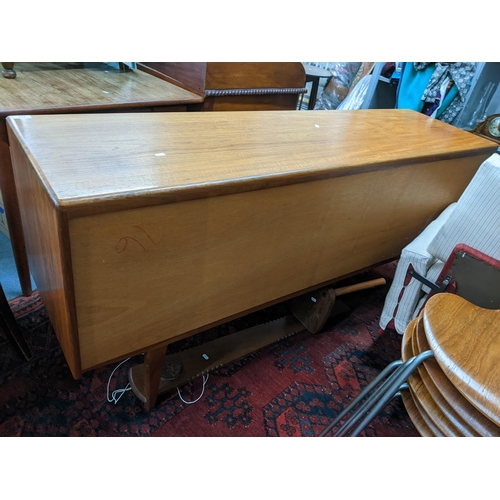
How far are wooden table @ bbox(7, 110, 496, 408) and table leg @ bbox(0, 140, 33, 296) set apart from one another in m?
0.28

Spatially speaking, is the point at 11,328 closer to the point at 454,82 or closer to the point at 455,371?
the point at 455,371

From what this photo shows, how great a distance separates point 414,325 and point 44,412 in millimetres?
1017

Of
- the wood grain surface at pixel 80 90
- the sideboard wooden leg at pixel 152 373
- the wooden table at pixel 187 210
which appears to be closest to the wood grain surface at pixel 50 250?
the wooden table at pixel 187 210

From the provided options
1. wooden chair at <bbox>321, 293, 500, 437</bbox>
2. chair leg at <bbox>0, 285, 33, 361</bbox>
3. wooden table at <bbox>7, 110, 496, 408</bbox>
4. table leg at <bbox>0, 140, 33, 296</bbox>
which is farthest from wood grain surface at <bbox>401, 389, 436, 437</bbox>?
table leg at <bbox>0, 140, 33, 296</bbox>

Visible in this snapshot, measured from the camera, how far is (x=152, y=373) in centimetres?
104

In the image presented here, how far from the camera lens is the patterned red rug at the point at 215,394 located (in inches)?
43.8

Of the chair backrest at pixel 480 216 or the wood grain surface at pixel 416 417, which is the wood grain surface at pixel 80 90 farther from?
the wood grain surface at pixel 416 417

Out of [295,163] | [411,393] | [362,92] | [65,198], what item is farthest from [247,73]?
[362,92]

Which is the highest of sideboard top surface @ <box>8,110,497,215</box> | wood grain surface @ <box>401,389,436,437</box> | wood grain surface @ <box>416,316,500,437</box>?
sideboard top surface @ <box>8,110,497,215</box>

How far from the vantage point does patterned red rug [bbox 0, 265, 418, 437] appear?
1.11 metres

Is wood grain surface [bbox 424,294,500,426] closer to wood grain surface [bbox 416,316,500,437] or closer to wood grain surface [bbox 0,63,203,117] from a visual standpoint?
wood grain surface [bbox 416,316,500,437]

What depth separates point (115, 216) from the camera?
67 cm

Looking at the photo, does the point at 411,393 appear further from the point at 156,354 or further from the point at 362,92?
the point at 362,92

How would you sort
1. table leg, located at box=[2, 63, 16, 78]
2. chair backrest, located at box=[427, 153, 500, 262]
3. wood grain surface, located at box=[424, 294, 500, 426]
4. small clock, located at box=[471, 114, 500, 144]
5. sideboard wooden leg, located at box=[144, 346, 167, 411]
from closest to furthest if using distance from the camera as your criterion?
wood grain surface, located at box=[424, 294, 500, 426] → sideboard wooden leg, located at box=[144, 346, 167, 411] → chair backrest, located at box=[427, 153, 500, 262] → table leg, located at box=[2, 63, 16, 78] → small clock, located at box=[471, 114, 500, 144]
